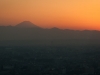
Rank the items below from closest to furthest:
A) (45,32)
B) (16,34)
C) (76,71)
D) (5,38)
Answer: (76,71)
(5,38)
(16,34)
(45,32)

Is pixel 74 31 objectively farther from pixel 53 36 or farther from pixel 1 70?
pixel 1 70

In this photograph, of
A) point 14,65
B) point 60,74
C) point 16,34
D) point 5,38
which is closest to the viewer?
point 60,74

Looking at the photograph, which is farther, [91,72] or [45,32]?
[45,32]

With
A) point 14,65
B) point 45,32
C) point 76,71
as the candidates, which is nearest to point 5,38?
point 45,32

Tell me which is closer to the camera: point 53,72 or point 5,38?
point 53,72

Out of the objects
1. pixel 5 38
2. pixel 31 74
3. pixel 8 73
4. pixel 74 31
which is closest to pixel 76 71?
pixel 31 74

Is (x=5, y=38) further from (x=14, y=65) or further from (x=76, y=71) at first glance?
(x=76, y=71)

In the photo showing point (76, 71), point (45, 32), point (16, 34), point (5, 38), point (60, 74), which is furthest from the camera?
point (45, 32)

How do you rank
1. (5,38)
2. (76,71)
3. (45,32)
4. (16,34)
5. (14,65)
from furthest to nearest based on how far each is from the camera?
(45,32) < (16,34) < (5,38) < (14,65) < (76,71)
